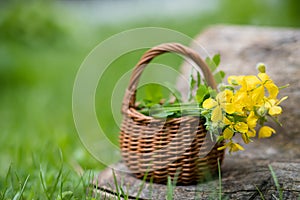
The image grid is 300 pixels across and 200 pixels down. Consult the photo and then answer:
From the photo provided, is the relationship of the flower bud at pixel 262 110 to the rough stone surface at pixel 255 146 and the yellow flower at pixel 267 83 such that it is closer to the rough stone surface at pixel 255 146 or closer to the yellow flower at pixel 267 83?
the yellow flower at pixel 267 83

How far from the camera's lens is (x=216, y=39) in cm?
233

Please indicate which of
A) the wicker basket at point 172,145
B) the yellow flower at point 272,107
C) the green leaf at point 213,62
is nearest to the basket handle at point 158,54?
the wicker basket at point 172,145

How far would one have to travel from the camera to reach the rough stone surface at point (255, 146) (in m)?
1.44

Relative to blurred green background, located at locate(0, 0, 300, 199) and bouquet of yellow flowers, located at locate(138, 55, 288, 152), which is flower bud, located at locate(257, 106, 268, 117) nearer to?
bouquet of yellow flowers, located at locate(138, 55, 288, 152)

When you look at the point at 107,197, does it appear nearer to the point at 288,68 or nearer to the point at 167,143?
the point at 167,143

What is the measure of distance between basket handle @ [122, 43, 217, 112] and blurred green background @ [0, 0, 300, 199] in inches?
12.0

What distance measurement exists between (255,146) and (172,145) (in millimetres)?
584

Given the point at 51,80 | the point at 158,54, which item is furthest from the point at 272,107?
the point at 51,80

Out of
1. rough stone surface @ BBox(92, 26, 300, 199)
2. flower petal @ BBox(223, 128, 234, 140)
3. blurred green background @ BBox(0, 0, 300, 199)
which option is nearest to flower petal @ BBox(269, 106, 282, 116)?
flower petal @ BBox(223, 128, 234, 140)

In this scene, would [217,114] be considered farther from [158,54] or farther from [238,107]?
[158,54]

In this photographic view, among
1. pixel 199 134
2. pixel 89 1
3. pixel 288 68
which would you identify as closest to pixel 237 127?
pixel 199 134

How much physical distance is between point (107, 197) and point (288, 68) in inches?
39.9

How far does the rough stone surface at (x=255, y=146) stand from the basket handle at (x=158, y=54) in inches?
11.7

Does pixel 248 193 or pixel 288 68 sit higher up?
pixel 288 68
